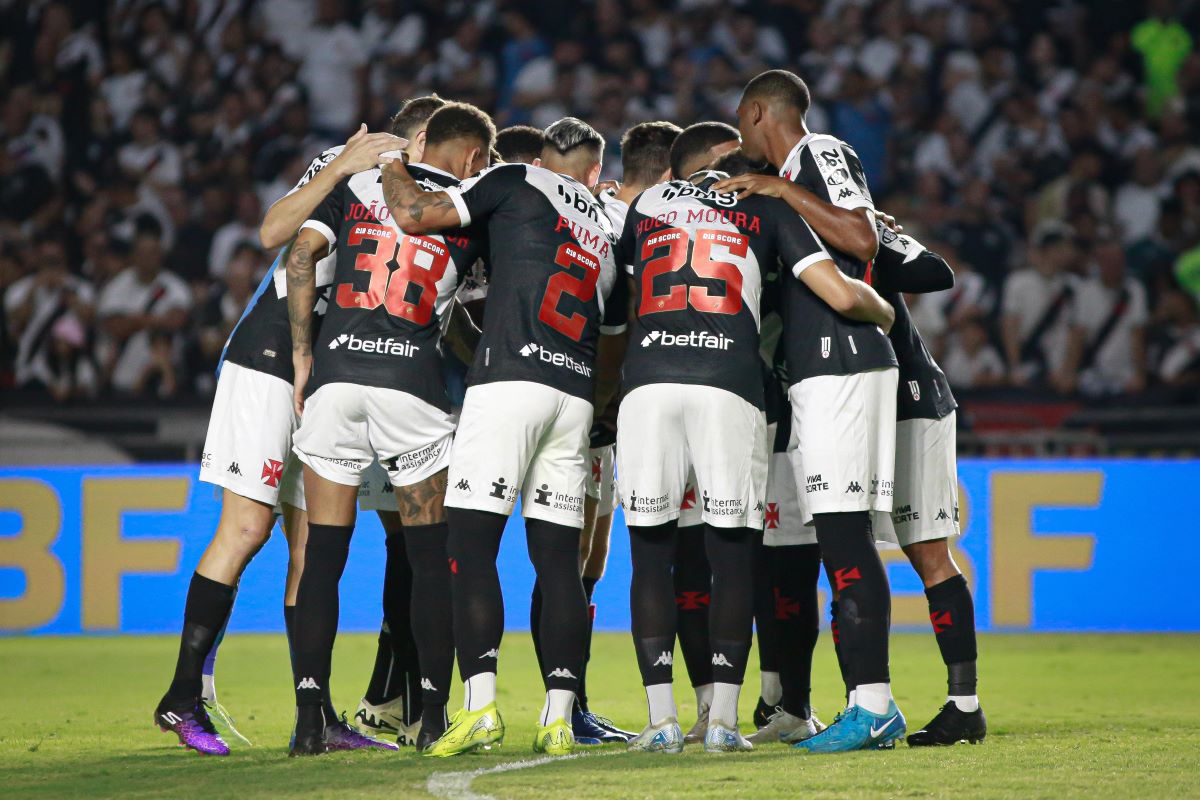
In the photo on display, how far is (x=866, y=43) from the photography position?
47.0 ft

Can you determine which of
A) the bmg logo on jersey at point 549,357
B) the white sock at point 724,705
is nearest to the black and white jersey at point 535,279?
the bmg logo on jersey at point 549,357

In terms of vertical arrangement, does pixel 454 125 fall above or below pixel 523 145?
below

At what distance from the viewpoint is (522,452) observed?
16.4 ft

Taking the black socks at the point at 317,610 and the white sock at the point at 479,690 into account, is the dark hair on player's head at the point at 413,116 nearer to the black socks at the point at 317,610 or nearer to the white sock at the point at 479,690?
the black socks at the point at 317,610

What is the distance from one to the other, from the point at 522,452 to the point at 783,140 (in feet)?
5.31

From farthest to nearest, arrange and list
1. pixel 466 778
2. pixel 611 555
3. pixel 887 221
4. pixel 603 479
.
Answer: pixel 611 555 < pixel 603 479 < pixel 887 221 < pixel 466 778

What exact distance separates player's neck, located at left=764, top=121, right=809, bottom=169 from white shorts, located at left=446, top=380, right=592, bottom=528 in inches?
49.5

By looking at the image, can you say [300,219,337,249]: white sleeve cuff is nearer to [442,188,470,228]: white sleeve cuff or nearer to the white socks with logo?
[442,188,470,228]: white sleeve cuff

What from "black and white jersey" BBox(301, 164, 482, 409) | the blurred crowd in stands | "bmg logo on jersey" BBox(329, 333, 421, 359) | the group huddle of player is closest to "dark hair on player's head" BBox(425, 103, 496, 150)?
the group huddle of player

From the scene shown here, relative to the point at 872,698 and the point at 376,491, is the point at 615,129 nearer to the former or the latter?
the point at 376,491

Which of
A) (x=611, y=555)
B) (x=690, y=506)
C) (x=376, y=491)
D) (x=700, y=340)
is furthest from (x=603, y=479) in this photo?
(x=611, y=555)

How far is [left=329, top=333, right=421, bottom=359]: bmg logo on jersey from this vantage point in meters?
5.11

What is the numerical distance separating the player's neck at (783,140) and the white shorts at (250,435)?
6.99ft

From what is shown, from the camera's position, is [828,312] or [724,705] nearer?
[724,705]
